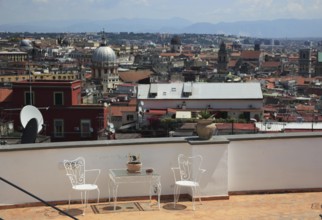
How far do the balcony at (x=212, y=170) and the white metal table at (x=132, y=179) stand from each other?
0.11 meters

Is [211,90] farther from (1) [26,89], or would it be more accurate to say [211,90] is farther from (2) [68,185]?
(2) [68,185]

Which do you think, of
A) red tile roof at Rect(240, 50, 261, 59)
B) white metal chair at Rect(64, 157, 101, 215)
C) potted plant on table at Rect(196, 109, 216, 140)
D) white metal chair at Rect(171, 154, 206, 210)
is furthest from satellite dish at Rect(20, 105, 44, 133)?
red tile roof at Rect(240, 50, 261, 59)

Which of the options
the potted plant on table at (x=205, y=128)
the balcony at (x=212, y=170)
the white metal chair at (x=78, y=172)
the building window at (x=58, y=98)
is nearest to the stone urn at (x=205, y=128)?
the potted plant on table at (x=205, y=128)

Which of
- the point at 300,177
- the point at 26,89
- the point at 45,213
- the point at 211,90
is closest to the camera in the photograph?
the point at 45,213

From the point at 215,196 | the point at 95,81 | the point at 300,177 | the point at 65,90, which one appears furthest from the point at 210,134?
the point at 95,81

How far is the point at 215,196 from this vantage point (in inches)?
283

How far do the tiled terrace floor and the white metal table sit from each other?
255 millimetres

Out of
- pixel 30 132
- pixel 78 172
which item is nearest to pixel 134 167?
pixel 78 172

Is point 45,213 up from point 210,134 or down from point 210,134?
down

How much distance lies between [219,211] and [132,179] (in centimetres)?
118

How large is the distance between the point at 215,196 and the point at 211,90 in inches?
1557

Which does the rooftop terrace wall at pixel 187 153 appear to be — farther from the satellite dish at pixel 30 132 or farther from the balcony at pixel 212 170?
the satellite dish at pixel 30 132

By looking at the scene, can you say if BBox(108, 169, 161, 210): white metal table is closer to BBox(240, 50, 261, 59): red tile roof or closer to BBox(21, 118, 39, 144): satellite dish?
BBox(21, 118, 39, 144): satellite dish

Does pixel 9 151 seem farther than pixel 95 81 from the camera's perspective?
No
